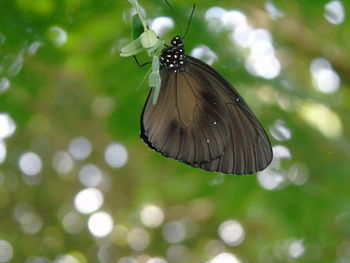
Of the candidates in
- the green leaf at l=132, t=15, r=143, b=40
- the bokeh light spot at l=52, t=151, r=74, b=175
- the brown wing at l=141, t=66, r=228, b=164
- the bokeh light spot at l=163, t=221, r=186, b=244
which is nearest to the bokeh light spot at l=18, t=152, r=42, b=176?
the bokeh light spot at l=52, t=151, r=74, b=175

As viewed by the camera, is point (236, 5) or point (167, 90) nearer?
point (167, 90)

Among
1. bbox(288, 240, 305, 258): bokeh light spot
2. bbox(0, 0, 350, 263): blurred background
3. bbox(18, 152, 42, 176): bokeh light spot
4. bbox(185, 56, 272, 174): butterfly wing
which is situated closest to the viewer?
bbox(185, 56, 272, 174): butterfly wing

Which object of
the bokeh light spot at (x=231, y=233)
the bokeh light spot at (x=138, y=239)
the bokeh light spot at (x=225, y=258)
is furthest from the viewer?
the bokeh light spot at (x=138, y=239)

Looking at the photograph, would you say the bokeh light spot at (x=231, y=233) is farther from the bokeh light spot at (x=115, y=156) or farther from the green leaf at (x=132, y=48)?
the green leaf at (x=132, y=48)

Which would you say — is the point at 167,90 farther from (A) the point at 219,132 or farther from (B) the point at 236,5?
(B) the point at 236,5

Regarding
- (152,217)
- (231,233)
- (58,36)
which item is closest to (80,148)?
(152,217)

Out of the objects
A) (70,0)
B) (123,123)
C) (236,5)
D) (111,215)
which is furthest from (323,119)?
(111,215)

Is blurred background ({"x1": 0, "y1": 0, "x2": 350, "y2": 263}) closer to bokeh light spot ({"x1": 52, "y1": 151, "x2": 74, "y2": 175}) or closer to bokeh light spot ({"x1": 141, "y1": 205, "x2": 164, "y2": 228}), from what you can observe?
bokeh light spot ({"x1": 52, "y1": 151, "x2": 74, "y2": 175})

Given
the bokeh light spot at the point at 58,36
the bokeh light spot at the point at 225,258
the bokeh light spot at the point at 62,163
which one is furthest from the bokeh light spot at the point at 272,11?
the bokeh light spot at the point at 62,163
